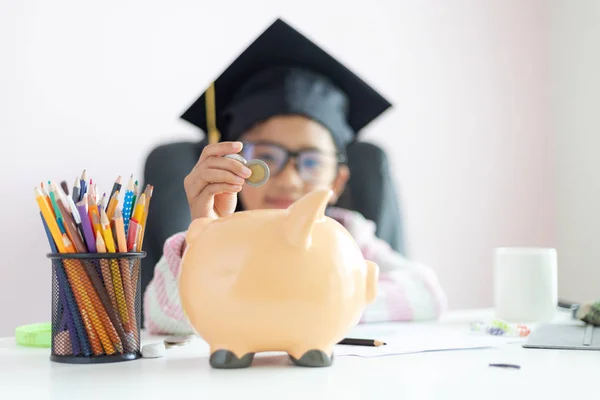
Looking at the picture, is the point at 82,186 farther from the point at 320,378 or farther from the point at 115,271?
the point at 320,378

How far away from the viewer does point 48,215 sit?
69cm

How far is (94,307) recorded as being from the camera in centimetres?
67

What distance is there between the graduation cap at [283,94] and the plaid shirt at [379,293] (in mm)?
286

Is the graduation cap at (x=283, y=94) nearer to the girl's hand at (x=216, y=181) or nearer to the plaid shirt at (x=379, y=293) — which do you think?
the plaid shirt at (x=379, y=293)

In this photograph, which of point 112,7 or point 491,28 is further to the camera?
point 491,28

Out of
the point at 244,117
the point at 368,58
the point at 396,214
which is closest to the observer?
the point at 244,117

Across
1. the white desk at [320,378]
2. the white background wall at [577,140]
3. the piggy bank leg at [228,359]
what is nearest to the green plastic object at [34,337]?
the white desk at [320,378]

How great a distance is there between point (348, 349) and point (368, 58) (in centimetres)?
131

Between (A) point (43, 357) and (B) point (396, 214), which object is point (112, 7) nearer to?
(B) point (396, 214)

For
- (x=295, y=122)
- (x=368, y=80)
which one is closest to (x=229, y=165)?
(x=295, y=122)

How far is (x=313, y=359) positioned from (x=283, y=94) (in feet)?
2.57

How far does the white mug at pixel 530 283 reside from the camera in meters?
1.03

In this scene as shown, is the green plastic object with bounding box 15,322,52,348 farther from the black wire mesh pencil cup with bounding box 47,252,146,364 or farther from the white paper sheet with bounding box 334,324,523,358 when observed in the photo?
the white paper sheet with bounding box 334,324,523,358

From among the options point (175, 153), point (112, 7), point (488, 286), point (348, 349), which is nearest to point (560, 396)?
point (348, 349)
